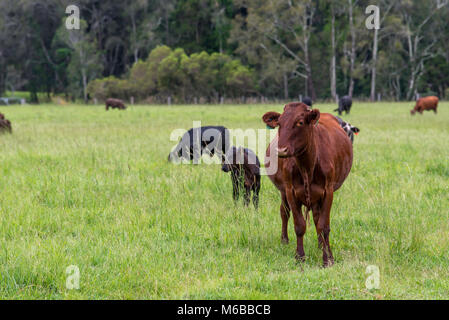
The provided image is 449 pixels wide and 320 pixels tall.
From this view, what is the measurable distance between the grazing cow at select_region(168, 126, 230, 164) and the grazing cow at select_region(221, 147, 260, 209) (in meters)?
2.64

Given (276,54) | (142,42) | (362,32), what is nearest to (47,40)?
(142,42)

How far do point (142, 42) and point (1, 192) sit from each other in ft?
183

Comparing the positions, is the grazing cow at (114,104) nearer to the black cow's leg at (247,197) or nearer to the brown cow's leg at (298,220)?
the black cow's leg at (247,197)

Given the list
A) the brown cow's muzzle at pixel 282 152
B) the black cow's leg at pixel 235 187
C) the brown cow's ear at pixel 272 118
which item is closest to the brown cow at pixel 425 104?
the black cow's leg at pixel 235 187

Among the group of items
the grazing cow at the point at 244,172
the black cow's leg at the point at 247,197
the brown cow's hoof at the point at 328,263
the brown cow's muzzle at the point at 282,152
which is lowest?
the brown cow's hoof at the point at 328,263

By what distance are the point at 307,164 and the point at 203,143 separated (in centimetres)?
576

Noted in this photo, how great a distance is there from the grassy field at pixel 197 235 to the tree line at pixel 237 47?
44.4 meters

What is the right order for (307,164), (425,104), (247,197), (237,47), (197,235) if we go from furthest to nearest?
(237,47)
(425,104)
(247,197)
(197,235)
(307,164)

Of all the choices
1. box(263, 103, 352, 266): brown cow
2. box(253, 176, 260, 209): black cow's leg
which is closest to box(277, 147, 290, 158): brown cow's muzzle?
box(263, 103, 352, 266): brown cow

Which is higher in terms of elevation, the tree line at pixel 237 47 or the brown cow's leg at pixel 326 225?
the tree line at pixel 237 47

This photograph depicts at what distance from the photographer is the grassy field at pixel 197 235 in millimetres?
4445

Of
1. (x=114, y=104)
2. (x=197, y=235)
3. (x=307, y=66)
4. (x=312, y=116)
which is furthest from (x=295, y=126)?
(x=307, y=66)

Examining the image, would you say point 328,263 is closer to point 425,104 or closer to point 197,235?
point 197,235

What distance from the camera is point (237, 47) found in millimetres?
59938
